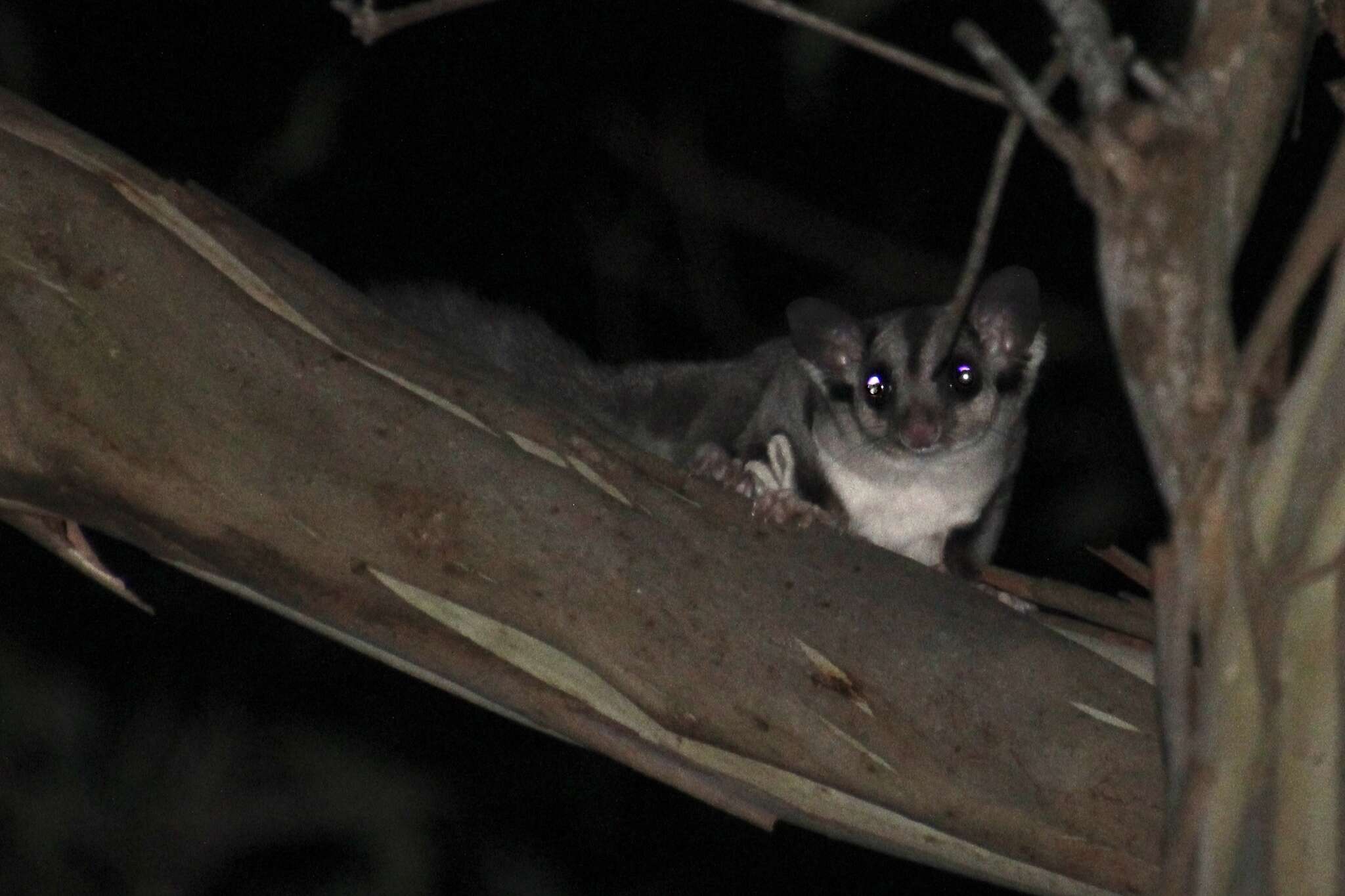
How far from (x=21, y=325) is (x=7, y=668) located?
488cm

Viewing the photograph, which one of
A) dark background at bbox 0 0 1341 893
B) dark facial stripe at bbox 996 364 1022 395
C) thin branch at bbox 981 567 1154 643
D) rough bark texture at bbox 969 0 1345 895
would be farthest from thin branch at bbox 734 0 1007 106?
dark background at bbox 0 0 1341 893

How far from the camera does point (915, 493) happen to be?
4.26 m

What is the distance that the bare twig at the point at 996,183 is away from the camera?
Result: 177 centimetres

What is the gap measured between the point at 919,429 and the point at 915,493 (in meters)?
0.21

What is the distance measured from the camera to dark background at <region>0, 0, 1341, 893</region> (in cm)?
667

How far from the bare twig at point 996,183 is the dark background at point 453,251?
4355 millimetres

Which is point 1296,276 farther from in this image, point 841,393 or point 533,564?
point 841,393

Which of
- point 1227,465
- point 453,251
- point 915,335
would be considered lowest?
point 1227,465

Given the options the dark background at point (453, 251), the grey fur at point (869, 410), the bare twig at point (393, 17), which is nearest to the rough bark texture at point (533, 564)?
the bare twig at point (393, 17)

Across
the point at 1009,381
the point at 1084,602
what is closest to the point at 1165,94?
the point at 1084,602

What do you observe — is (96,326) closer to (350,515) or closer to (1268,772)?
(350,515)

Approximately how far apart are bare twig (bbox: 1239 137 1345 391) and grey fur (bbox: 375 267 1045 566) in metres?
2.42

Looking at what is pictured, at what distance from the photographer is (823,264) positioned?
6.98 meters

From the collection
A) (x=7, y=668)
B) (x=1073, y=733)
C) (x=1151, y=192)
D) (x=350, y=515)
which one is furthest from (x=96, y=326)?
(x=7, y=668)
